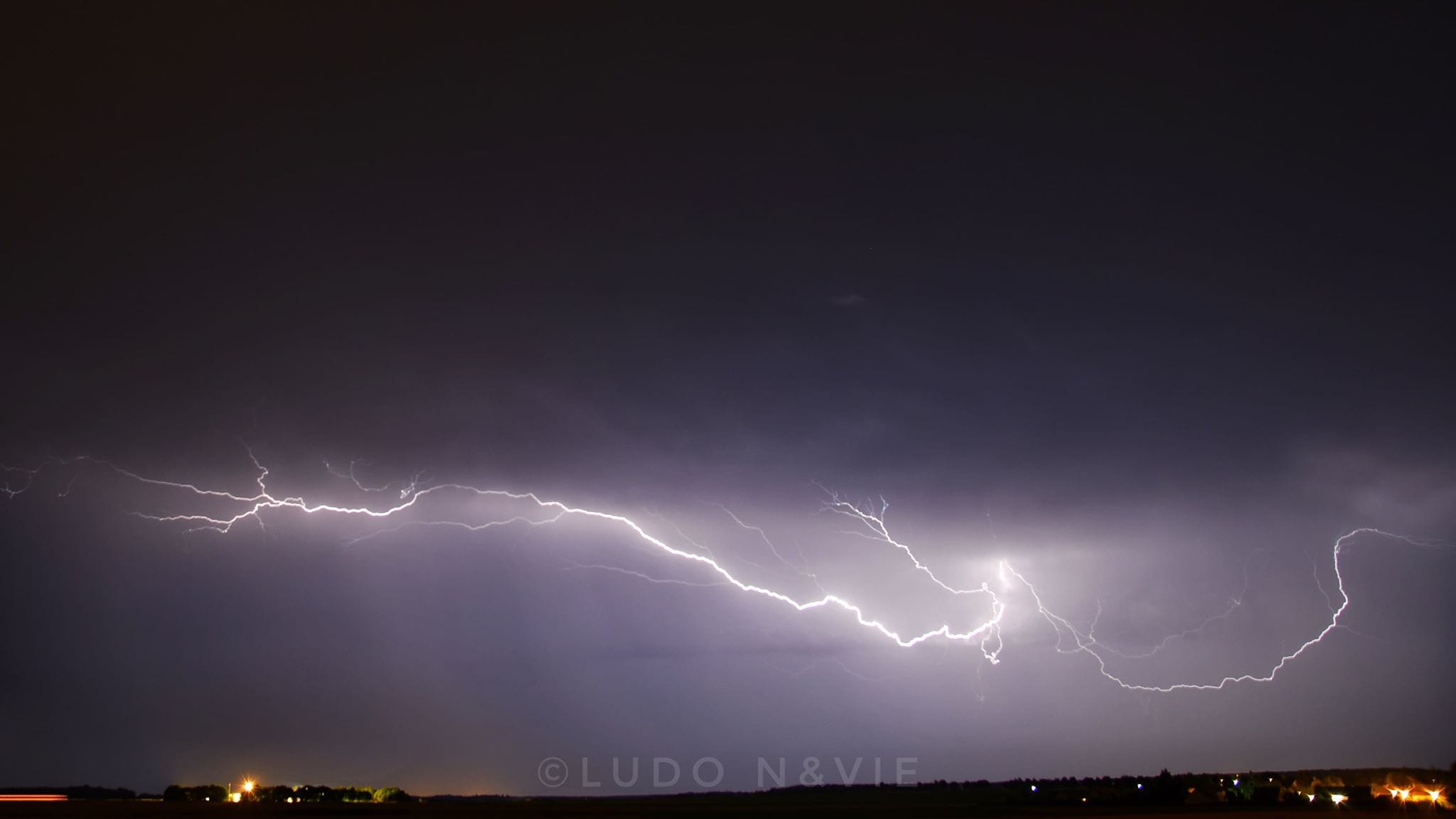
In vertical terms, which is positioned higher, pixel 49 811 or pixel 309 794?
pixel 49 811

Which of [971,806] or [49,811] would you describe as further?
[971,806]

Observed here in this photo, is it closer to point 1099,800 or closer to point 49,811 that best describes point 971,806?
point 1099,800

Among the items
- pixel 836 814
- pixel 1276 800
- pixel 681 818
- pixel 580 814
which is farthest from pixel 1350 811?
pixel 580 814

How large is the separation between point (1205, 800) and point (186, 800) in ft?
129

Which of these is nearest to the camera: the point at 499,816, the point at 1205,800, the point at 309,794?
the point at 499,816

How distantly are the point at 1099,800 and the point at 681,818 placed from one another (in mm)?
17897

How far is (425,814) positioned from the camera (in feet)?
90.3

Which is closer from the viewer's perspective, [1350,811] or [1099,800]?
[1350,811]

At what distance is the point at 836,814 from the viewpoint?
3066 centimetres

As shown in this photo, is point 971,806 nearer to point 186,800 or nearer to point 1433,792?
point 1433,792

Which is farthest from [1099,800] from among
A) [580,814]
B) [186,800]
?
[186,800]

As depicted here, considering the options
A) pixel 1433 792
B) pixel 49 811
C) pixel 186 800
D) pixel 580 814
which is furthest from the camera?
pixel 186 800

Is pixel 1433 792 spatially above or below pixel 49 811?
below

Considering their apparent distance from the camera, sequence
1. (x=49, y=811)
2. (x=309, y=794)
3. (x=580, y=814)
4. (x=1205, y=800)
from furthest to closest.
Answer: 1. (x=309, y=794)
2. (x=1205, y=800)
3. (x=580, y=814)
4. (x=49, y=811)
